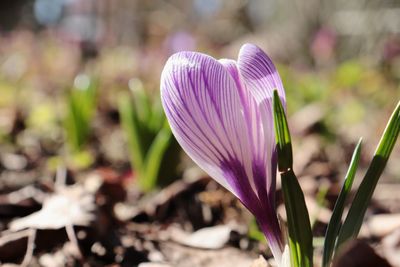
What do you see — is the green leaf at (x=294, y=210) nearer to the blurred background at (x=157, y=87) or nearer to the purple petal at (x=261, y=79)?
the purple petal at (x=261, y=79)

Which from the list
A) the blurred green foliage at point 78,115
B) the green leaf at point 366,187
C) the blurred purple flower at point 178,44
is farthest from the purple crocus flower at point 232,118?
the blurred purple flower at point 178,44

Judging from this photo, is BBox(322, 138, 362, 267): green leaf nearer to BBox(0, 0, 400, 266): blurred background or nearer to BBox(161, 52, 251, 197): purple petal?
BBox(161, 52, 251, 197): purple petal

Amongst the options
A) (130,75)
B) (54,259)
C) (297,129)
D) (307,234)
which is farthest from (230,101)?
(130,75)

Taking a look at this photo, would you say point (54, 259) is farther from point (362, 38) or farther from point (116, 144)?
point (362, 38)

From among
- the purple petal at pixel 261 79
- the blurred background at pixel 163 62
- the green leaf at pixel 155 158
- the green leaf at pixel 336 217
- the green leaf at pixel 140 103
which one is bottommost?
the blurred background at pixel 163 62

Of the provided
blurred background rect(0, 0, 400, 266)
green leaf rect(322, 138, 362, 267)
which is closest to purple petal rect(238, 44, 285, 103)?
green leaf rect(322, 138, 362, 267)

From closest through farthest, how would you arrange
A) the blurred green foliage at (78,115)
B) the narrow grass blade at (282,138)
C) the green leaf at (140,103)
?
the narrow grass blade at (282,138) → the green leaf at (140,103) → the blurred green foliage at (78,115)

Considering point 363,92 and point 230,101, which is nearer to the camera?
point 230,101
